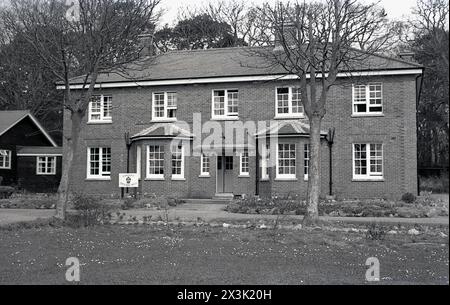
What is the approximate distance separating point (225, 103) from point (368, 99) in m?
7.34

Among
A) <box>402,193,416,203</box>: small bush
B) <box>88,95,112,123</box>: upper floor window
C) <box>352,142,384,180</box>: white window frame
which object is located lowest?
<box>402,193,416,203</box>: small bush

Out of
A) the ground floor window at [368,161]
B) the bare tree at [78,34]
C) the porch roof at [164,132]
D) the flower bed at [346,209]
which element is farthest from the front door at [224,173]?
the bare tree at [78,34]

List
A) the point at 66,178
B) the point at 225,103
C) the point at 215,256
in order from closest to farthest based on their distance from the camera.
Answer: the point at 215,256, the point at 66,178, the point at 225,103

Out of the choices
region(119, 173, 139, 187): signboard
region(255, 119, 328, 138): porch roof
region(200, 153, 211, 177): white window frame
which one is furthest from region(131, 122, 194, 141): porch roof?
region(255, 119, 328, 138): porch roof

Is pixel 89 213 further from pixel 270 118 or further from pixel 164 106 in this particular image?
pixel 164 106

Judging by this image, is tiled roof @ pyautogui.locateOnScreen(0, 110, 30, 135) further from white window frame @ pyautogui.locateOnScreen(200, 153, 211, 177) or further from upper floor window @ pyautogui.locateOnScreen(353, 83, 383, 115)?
upper floor window @ pyautogui.locateOnScreen(353, 83, 383, 115)

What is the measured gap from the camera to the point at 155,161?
2670cm

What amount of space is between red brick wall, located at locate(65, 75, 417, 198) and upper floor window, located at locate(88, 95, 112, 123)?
0.37m

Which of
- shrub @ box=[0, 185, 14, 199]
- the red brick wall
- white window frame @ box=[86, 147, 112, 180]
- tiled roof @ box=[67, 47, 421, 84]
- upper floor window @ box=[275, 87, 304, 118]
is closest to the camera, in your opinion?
the red brick wall

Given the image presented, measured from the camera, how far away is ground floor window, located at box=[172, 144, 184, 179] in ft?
87.0

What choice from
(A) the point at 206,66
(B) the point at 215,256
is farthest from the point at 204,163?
(B) the point at 215,256

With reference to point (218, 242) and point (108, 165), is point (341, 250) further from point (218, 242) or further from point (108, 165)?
point (108, 165)

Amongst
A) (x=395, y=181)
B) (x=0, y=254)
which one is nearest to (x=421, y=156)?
(x=395, y=181)

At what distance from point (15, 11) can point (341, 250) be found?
45.4 ft
